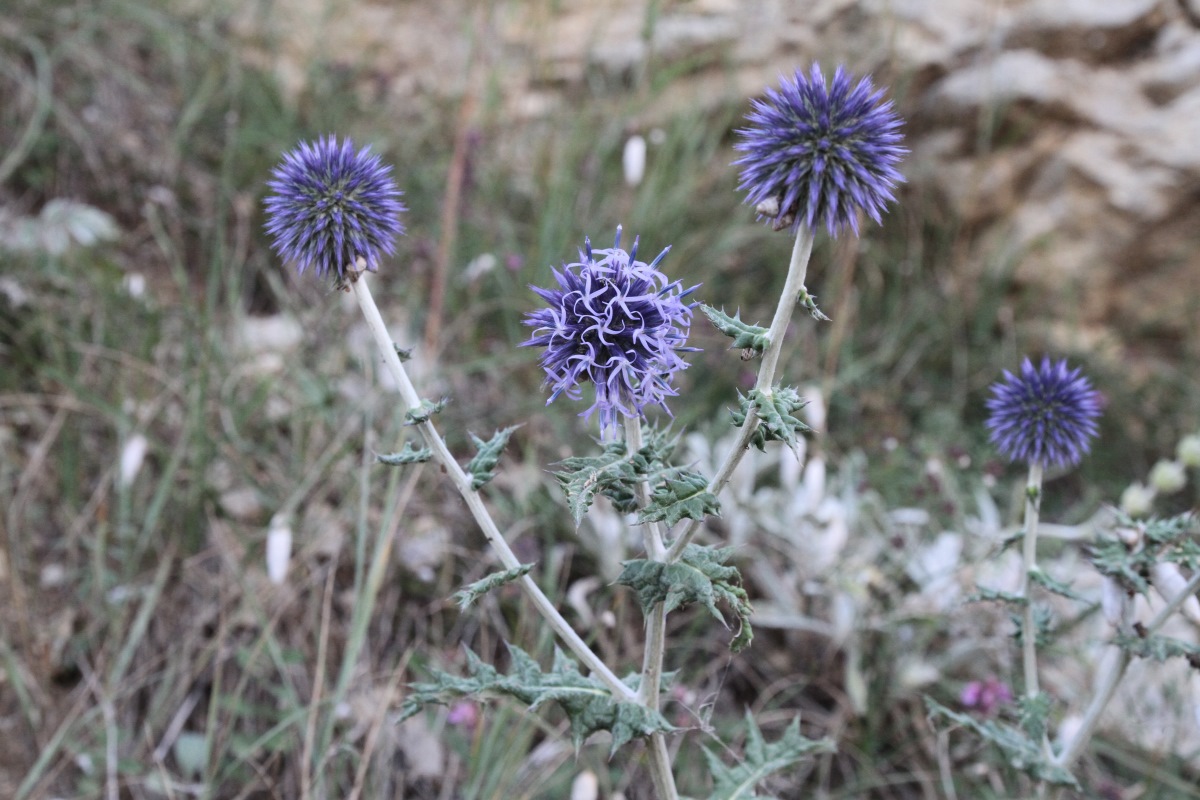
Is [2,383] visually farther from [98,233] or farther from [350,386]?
[350,386]

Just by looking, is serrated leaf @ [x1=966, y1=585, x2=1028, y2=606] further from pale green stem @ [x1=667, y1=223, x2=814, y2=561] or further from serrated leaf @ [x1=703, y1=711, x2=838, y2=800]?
pale green stem @ [x1=667, y1=223, x2=814, y2=561]

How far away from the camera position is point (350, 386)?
3.94 meters

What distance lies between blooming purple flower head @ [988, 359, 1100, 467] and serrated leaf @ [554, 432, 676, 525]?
34.5 inches

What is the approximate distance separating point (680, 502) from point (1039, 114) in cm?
450

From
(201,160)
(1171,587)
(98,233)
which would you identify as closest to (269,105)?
(201,160)

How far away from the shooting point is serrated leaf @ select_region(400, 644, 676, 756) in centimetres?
154

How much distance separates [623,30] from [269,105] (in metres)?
2.07

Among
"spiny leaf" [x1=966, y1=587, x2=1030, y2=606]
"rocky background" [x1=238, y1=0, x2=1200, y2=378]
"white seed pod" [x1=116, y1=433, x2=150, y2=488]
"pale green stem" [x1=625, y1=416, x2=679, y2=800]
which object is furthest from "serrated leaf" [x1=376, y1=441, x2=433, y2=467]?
"rocky background" [x1=238, y1=0, x2=1200, y2=378]

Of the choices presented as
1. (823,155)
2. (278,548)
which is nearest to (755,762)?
(823,155)

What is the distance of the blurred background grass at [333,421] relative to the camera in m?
2.74

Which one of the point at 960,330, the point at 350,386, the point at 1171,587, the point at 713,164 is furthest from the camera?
the point at 713,164

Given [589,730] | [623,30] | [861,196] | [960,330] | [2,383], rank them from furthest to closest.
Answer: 1. [623,30]
2. [960,330]
3. [2,383]
4. [589,730]
5. [861,196]

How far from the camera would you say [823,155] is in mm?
1328

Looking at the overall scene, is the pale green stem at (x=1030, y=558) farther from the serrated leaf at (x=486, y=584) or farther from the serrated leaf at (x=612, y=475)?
the serrated leaf at (x=486, y=584)
